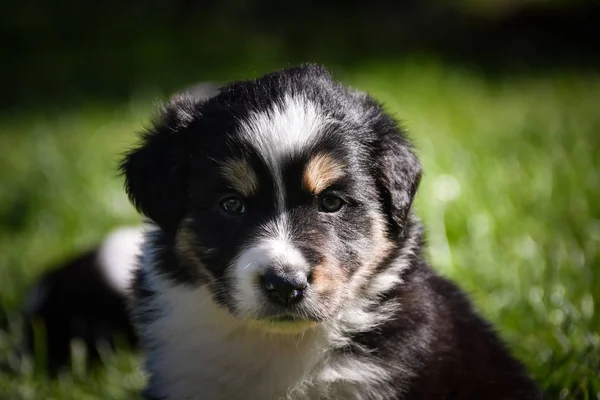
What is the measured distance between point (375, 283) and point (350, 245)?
0.23 metres

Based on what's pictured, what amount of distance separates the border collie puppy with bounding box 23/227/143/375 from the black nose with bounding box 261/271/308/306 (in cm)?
187

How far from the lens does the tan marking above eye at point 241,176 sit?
3.17 meters

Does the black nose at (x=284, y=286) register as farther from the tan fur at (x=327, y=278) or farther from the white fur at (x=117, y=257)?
the white fur at (x=117, y=257)

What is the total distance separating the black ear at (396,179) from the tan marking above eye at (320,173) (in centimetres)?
25

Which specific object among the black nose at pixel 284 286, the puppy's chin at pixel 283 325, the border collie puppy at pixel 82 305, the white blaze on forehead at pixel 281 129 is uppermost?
the white blaze on forehead at pixel 281 129

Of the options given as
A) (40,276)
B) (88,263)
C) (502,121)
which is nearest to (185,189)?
(88,263)

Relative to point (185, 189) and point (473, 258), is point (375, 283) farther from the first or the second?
point (473, 258)

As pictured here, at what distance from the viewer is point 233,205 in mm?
3230

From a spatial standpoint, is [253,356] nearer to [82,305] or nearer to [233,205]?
[233,205]

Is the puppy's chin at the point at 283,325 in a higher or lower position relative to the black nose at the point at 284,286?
lower

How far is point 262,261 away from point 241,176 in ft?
1.24

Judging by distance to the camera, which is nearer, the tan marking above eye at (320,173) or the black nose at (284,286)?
the black nose at (284,286)

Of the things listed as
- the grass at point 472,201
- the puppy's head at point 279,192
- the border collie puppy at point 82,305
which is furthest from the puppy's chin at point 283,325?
the border collie puppy at point 82,305

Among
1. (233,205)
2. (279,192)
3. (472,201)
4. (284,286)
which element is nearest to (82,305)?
(233,205)
